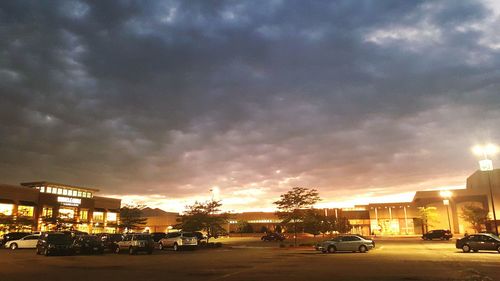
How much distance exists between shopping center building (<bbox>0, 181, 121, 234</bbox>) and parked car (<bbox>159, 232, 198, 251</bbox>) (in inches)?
1399

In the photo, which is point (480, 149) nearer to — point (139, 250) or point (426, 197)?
point (139, 250)

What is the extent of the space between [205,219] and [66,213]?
133 ft

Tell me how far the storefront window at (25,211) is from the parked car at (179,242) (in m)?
40.4

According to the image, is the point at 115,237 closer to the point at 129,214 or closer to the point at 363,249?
the point at 363,249

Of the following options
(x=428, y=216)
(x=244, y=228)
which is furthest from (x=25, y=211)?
(x=428, y=216)

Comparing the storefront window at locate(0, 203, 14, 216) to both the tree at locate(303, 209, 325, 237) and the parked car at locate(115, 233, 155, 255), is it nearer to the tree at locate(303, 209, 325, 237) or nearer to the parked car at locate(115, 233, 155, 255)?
the parked car at locate(115, 233, 155, 255)

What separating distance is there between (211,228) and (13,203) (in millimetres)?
40724

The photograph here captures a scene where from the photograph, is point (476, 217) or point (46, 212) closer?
point (476, 217)

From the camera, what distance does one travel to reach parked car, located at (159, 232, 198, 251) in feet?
136

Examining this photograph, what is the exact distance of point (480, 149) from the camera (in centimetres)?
3553

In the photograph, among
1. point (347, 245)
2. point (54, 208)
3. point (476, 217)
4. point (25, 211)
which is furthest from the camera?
point (54, 208)

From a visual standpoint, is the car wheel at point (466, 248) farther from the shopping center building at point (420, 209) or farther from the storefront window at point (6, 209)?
the storefront window at point (6, 209)

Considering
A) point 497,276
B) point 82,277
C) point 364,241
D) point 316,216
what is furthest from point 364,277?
point 316,216

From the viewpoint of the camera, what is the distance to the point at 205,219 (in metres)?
52.5
